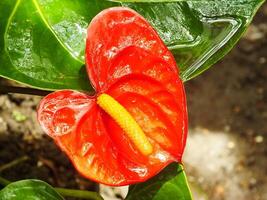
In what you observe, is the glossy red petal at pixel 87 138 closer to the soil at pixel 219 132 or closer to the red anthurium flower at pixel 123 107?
the red anthurium flower at pixel 123 107

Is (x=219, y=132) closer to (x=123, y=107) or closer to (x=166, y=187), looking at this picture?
(x=166, y=187)

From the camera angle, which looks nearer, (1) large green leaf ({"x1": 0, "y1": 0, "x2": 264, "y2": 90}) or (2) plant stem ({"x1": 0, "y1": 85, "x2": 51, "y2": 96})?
(1) large green leaf ({"x1": 0, "y1": 0, "x2": 264, "y2": 90})

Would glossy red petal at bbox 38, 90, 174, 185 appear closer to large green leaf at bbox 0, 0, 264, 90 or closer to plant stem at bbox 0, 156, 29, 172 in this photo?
large green leaf at bbox 0, 0, 264, 90

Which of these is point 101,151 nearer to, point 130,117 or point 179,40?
point 130,117

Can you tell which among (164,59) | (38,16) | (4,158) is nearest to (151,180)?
(164,59)

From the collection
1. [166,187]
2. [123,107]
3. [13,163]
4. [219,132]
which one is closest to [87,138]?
[123,107]

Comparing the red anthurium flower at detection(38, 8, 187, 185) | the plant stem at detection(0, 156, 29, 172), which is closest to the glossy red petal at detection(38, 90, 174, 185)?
the red anthurium flower at detection(38, 8, 187, 185)
